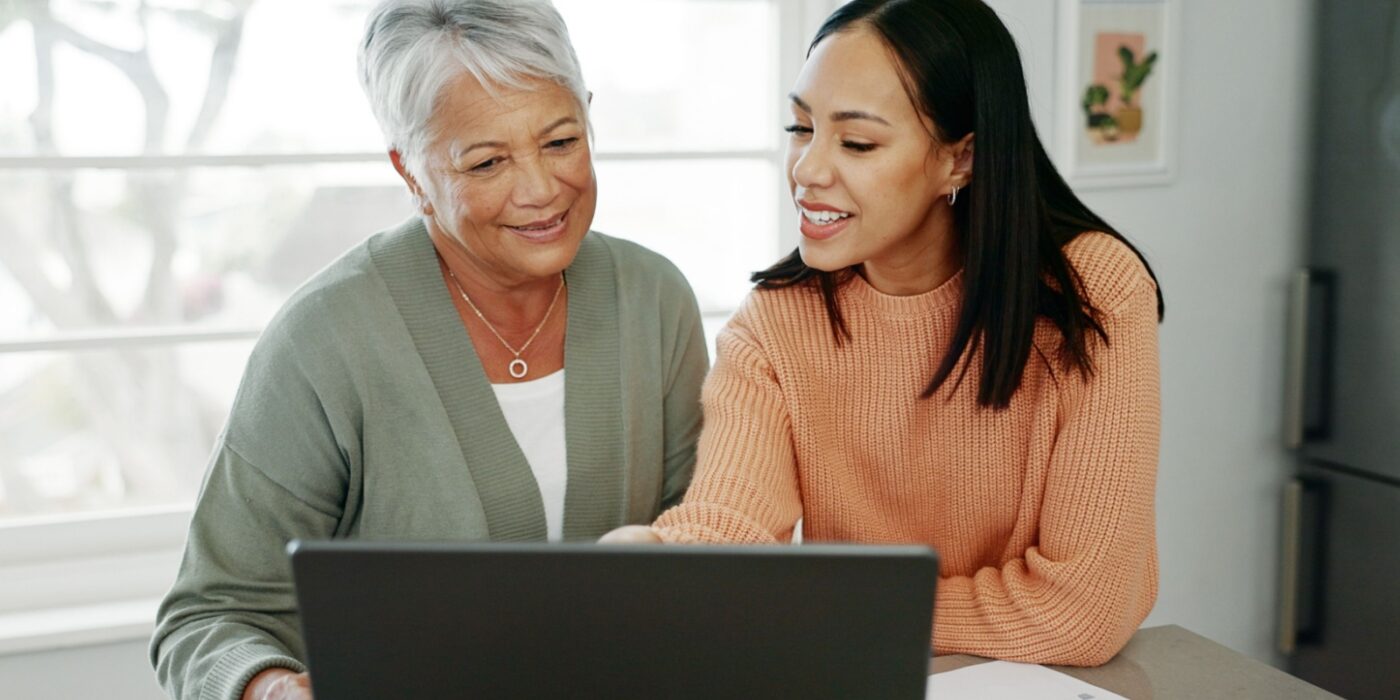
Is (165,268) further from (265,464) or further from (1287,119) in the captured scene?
(1287,119)

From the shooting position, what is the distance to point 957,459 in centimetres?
138

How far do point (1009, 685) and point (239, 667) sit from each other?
737mm

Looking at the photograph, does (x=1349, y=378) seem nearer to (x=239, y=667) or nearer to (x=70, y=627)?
(x=239, y=667)

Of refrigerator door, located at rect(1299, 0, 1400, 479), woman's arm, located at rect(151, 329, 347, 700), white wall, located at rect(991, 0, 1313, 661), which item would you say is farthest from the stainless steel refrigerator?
woman's arm, located at rect(151, 329, 347, 700)

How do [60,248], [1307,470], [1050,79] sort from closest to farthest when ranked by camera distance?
[60,248] < [1050,79] < [1307,470]

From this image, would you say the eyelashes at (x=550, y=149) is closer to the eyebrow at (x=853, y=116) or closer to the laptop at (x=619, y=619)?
the eyebrow at (x=853, y=116)

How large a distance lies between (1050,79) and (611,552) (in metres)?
1.98

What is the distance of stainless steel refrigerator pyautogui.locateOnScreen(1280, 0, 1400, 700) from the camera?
2.34m

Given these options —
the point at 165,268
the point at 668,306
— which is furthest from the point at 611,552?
the point at 165,268

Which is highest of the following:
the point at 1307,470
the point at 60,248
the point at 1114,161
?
the point at 1114,161

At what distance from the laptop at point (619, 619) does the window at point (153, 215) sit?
1.51m

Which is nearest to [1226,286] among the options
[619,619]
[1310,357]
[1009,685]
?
[1310,357]

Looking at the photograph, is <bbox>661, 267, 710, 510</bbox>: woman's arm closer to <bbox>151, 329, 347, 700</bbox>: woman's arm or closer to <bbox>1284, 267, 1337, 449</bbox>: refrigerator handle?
<bbox>151, 329, 347, 700</bbox>: woman's arm

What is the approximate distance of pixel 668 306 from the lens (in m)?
1.56
